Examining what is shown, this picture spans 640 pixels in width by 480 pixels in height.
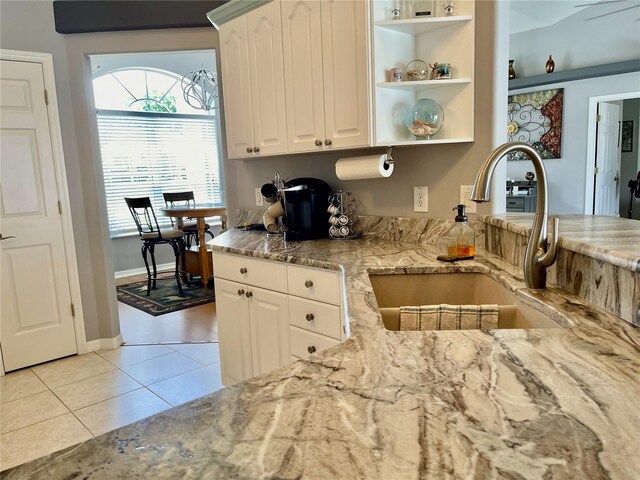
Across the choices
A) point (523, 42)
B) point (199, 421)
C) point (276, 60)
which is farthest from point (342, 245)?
point (523, 42)

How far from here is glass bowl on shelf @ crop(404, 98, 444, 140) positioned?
212cm

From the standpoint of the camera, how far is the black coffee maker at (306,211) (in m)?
2.49

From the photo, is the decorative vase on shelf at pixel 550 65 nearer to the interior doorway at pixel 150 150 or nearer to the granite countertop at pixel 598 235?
the interior doorway at pixel 150 150

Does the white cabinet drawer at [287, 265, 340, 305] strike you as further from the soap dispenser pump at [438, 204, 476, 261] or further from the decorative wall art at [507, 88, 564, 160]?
the decorative wall art at [507, 88, 564, 160]

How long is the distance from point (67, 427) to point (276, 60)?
89.3 inches

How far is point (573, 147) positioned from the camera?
234 inches

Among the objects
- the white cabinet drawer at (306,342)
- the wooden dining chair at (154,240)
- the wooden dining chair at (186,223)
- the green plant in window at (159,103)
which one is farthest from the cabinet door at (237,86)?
the green plant in window at (159,103)

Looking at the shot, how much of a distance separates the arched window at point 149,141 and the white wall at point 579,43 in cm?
451

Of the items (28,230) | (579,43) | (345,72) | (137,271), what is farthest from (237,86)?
(579,43)

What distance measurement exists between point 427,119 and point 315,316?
41.6 inches

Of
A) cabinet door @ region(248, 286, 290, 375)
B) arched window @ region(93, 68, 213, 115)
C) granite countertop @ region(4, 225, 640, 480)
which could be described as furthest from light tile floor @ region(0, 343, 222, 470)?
arched window @ region(93, 68, 213, 115)

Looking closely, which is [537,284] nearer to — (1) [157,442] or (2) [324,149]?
(1) [157,442]

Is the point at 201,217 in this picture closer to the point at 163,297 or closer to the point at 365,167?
the point at 163,297

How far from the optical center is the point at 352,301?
1.34 meters
